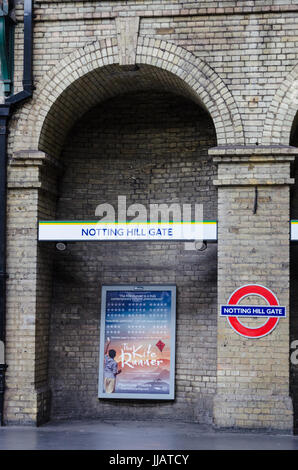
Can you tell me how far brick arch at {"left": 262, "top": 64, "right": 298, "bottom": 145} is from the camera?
10.1 meters

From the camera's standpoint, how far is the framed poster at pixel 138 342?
1126 cm

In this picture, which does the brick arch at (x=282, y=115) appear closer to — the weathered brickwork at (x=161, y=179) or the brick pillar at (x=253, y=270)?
the weathered brickwork at (x=161, y=179)

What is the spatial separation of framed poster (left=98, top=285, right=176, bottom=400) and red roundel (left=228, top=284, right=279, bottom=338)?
5.09 feet

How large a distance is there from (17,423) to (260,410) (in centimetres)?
357

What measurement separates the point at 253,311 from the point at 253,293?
10.0 inches

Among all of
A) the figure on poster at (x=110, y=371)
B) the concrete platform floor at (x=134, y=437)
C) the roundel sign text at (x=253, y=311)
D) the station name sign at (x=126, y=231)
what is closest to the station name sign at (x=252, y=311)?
the roundel sign text at (x=253, y=311)

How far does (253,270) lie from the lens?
10.0 metres

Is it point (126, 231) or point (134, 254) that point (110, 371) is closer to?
point (134, 254)

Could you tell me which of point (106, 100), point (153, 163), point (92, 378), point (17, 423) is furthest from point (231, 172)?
point (17, 423)

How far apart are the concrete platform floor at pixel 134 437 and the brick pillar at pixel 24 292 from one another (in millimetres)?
433

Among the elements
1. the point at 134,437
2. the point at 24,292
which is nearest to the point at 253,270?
the point at 134,437

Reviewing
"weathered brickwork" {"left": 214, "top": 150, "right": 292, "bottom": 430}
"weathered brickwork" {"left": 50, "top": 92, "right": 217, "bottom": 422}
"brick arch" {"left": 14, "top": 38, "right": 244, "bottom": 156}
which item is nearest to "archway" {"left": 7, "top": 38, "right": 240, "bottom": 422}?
"brick arch" {"left": 14, "top": 38, "right": 244, "bottom": 156}

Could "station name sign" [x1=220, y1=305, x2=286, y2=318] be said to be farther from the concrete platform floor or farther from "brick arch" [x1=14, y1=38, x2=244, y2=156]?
"brick arch" [x1=14, y1=38, x2=244, y2=156]

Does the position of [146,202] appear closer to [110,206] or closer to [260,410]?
[110,206]
